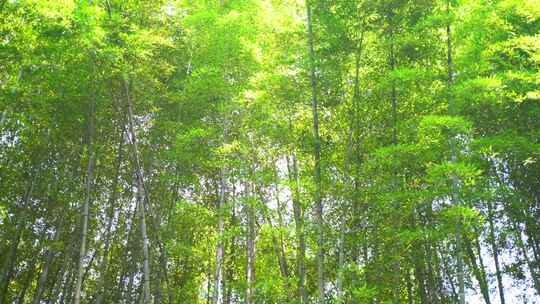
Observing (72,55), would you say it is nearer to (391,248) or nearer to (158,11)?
(158,11)

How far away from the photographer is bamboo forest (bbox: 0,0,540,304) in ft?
17.0

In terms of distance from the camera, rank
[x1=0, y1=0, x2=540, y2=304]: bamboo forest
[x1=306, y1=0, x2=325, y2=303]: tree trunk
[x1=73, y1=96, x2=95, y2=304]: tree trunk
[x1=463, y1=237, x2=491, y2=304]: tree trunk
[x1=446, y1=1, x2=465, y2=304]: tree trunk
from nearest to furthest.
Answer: [x1=446, y1=1, x2=465, y2=304]: tree trunk
[x1=0, y1=0, x2=540, y2=304]: bamboo forest
[x1=306, y1=0, x2=325, y2=303]: tree trunk
[x1=73, y1=96, x2=95, y2=304]: tree trunk
[x1=463, y1=237, x2=491, y2=304]: tree trunk

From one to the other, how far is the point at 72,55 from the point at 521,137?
17.9ft

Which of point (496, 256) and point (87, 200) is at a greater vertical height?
point (87, 200)

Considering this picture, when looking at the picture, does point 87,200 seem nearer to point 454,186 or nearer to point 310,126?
point 310,126

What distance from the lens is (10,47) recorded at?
5.14 metres

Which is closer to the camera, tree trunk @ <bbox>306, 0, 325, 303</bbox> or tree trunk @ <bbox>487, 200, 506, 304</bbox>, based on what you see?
tree trunk @ <bbox>306, 0, 325, 303</bbox>

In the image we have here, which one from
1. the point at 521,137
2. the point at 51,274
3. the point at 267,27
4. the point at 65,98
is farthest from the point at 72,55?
the point at 521,137

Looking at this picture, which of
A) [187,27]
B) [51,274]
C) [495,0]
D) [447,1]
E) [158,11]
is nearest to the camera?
[447,1]

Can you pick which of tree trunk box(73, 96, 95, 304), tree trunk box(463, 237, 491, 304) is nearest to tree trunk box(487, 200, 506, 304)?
tree trunk box(463, 237, 491, 304)

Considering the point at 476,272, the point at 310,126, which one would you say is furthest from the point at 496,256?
the point at 310,126

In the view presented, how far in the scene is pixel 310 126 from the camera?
21.3 ft

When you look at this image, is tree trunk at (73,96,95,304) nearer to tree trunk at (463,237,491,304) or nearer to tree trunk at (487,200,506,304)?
tree trunk at (463,237,491,304)

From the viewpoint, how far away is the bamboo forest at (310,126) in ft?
17.0
